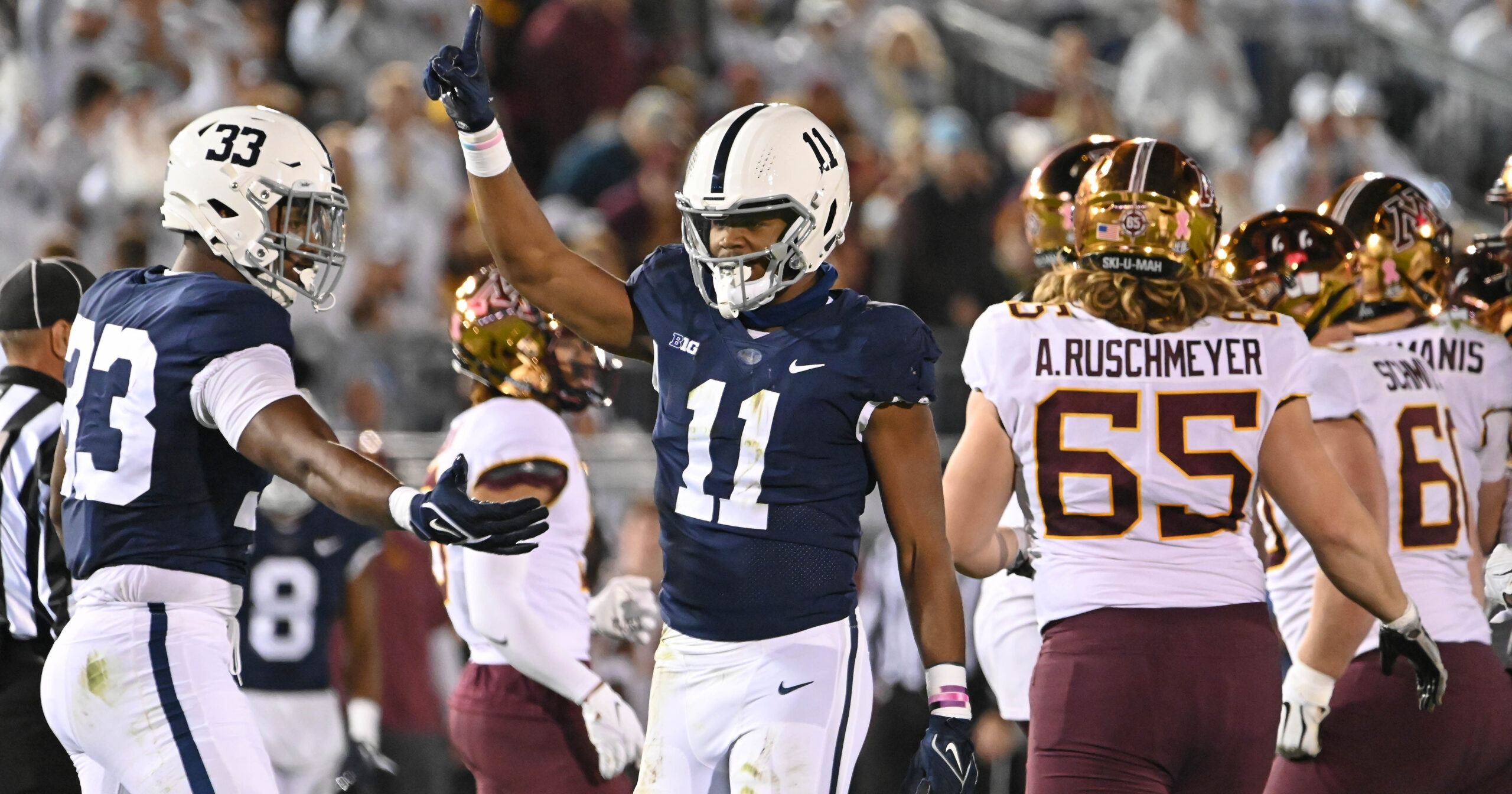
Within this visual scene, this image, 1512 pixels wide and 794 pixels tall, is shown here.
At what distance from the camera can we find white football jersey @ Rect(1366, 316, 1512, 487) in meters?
4.80

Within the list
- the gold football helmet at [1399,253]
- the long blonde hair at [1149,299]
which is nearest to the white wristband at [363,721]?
the long blonde hair at [1149,299]

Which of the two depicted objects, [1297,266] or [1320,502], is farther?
[1297,266]

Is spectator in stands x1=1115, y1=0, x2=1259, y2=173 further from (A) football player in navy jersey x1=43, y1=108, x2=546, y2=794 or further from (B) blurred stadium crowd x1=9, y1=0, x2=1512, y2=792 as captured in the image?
(A) football player in navy jersey x1=43, y1=108, x2=546, y2=794

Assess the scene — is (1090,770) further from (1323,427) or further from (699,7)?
(699,7)

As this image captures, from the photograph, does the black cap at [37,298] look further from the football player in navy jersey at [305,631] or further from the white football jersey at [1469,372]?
the white football jersey at [1469,372]

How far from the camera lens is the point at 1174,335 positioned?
152 inches

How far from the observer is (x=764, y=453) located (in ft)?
11.6

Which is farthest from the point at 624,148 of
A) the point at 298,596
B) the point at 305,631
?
the point at 305,631

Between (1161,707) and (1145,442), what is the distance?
542 millimetres

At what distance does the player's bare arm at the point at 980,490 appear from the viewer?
3.92 m

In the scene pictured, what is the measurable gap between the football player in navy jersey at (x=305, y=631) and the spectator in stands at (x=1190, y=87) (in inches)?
242

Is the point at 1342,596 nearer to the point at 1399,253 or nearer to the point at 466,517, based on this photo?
the point at 1399,253

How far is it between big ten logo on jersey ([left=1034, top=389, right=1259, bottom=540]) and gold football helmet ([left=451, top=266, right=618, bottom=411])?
1.49 m

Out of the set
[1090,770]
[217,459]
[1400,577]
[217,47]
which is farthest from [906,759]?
[217,47]
